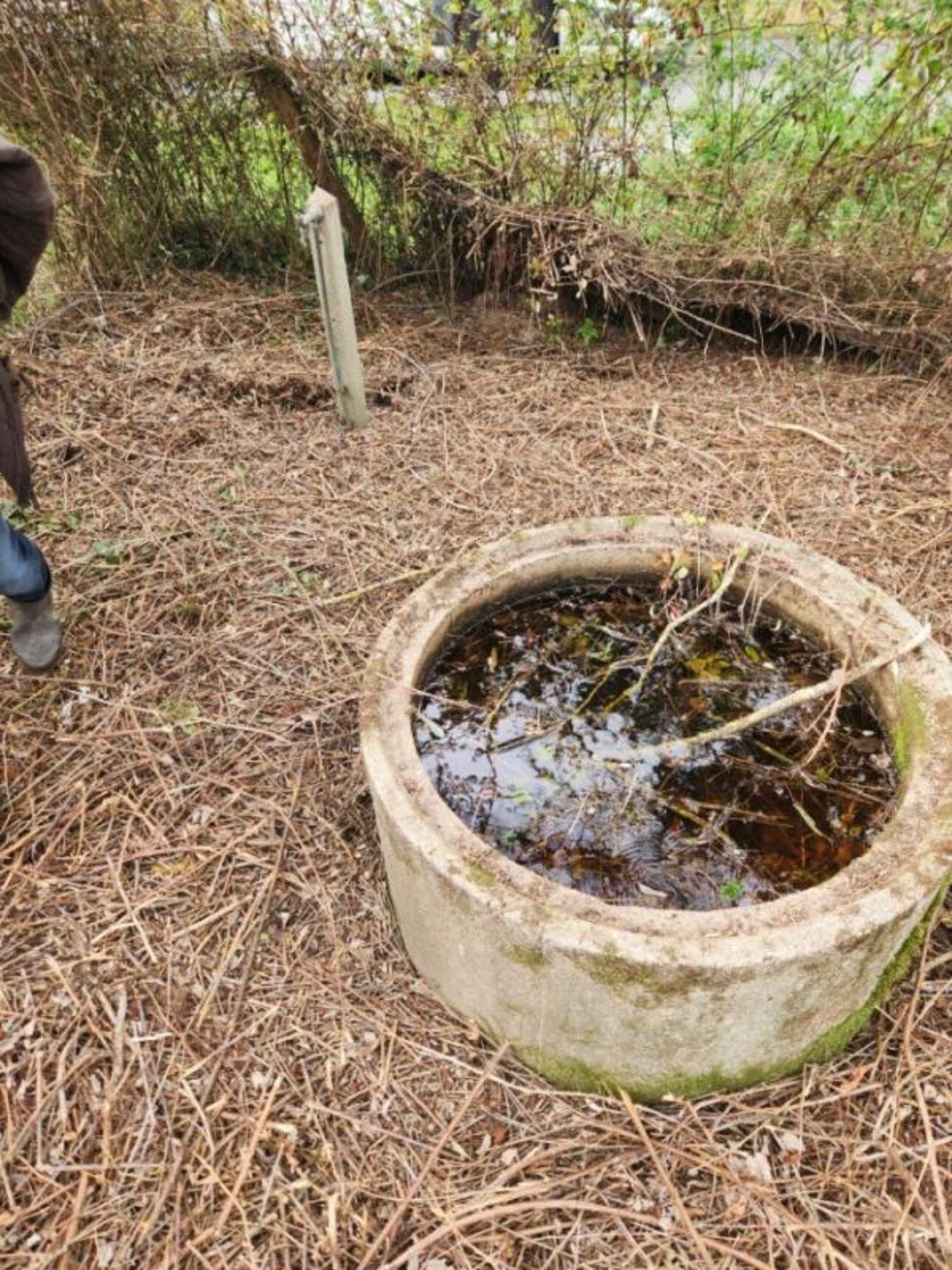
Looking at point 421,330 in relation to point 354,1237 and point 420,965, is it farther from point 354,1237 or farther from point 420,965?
point 354,1237

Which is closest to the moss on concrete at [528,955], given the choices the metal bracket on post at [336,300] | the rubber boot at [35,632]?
the rubber boot at [35,632]

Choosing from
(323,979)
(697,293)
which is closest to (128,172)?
(697,293)

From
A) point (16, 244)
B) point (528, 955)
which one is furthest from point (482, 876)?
point (16, 244)

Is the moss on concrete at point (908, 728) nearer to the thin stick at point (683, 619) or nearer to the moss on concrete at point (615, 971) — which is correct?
the thin stick at point (683, 619)

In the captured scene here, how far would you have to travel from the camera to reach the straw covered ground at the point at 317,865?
1.46 m

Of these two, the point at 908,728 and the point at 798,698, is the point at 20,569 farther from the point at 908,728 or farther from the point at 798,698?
the point at 908,728

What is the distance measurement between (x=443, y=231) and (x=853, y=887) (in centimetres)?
342

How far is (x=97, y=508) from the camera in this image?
9.50ft

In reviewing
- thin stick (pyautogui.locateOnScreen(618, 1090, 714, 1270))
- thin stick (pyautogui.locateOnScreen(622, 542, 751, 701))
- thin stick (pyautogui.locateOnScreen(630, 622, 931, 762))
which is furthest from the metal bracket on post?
thin stick (pyautogui.locateOnScreen(618, 1090, 714, 1270))

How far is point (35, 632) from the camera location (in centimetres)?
232

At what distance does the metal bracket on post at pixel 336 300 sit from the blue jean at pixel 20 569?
1313 millimetres

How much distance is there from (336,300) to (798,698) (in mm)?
2144

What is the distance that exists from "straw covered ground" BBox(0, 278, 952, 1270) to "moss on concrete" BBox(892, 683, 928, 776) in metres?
0.44

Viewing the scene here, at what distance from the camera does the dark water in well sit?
5.50 ft
